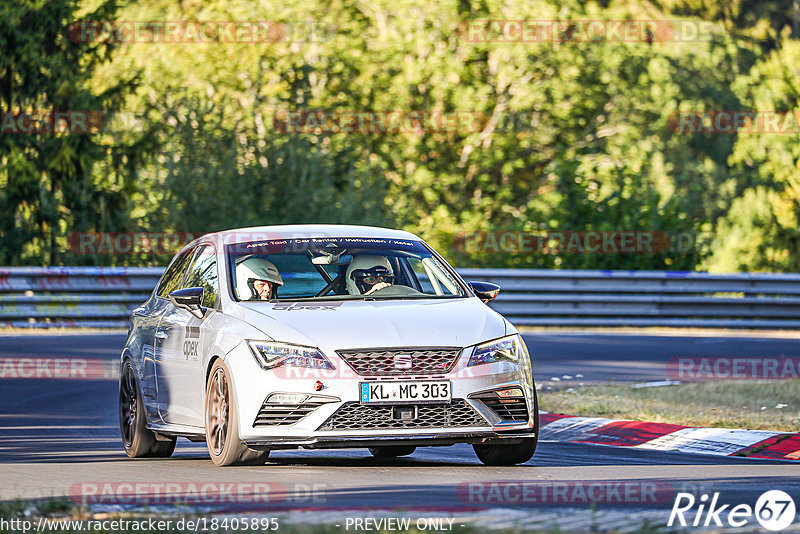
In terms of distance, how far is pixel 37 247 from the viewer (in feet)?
95.0

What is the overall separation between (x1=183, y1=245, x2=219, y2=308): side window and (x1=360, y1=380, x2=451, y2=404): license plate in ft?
5.34

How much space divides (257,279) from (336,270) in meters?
0.59

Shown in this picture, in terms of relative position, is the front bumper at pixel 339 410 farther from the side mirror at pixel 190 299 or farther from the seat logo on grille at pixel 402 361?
the side mirror at pixel 190 299

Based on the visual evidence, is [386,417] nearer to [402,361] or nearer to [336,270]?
[402,361]

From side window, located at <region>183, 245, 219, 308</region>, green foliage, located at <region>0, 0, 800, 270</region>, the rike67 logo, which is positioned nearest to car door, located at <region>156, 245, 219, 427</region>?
side window, located at <region>183, 245, 219, 308</region>

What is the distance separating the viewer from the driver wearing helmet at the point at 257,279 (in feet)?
31.8

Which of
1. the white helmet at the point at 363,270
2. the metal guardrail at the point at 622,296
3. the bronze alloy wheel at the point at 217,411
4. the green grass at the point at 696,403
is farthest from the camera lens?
the metal guardrail at the point at 622,296

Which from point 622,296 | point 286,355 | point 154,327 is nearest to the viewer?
point 286,355

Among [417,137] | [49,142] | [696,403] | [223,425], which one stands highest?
[49,142]

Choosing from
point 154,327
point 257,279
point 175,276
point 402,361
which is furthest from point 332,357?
point 175,276

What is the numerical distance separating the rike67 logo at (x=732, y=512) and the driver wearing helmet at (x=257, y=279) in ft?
10.7

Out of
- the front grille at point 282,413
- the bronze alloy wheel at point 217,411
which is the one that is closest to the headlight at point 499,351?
the front grille at point 282,413

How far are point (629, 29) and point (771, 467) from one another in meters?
36.7

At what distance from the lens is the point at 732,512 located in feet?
23.1
